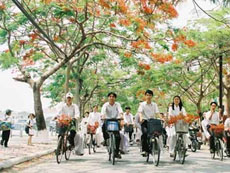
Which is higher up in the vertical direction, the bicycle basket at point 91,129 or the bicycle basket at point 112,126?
the bicycle basket at point 91,129

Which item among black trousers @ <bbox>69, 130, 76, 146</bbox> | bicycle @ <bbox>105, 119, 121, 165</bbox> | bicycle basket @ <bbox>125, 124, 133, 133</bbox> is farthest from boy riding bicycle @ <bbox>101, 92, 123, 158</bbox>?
bicycle basket @ <bbox>125, 124, 133, 133</bbox>

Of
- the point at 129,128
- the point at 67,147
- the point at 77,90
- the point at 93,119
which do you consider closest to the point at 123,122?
the point at 67,147

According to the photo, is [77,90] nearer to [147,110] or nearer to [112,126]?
[147,110]

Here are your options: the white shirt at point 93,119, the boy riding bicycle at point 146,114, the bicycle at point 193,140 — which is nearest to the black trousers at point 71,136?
the boy riding bicycle at point 146,114

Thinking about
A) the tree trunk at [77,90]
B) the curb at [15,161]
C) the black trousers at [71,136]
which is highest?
the tree trunk at [77,90]

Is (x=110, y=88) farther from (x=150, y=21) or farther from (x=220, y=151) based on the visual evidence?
(x=150, y=21)

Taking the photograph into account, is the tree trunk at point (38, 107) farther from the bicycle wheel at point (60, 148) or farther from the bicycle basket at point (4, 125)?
the bicycle wheel at point (60, 148)

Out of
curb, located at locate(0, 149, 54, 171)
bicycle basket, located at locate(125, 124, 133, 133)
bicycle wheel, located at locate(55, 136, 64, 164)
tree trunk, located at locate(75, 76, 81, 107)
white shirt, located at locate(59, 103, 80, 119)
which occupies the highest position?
tree trunk, located at locate(75, 76, 81, 107)

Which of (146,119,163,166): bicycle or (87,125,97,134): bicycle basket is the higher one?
(87,125,97,134): bicycle basket

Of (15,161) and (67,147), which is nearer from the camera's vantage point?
(15,161)

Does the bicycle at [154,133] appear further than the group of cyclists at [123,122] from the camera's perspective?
No

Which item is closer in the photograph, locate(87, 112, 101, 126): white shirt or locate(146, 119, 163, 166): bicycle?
locate(146, 119, 163, 166): bicycle

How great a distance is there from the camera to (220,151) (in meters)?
11.9

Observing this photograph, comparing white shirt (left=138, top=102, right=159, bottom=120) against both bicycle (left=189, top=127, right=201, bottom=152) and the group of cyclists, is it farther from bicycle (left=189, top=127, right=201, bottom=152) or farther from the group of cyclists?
bicycle (left=189, top=127, right=201, bottom=152)
